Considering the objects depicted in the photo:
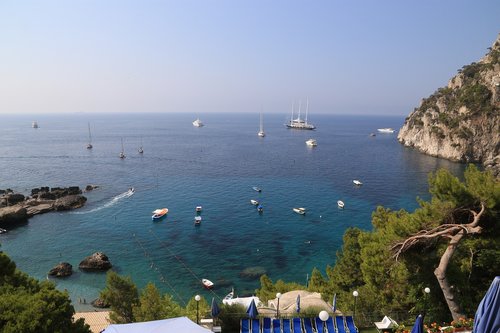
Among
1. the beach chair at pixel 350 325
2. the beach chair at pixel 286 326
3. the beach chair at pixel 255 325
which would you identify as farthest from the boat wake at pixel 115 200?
the beach chair at pixel 350 325

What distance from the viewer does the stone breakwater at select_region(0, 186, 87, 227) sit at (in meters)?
44.6

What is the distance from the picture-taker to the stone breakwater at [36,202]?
44594mm

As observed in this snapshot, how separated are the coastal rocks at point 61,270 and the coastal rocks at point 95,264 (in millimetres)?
1156

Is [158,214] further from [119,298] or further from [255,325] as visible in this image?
[255,325]

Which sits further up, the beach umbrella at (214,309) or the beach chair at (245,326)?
the beach umbrella at (214,309)

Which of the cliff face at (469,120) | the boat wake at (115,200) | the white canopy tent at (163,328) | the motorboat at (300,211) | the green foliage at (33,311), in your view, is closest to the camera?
the green foliage at (33,311)

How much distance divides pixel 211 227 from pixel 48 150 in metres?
90.0

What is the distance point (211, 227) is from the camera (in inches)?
1683

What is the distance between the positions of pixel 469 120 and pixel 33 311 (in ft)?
319

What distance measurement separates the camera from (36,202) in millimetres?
51656

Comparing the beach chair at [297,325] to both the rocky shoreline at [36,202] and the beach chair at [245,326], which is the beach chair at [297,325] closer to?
the beach chair at [245,326]

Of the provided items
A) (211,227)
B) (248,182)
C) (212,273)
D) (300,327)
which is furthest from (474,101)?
(300,327)

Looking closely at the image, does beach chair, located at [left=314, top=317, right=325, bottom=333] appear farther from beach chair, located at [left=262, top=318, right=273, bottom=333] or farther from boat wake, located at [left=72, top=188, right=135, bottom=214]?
boat wake, located at [left=72, top=188, right=135, bottom=214]

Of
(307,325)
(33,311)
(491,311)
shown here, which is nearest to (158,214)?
(307,325)
